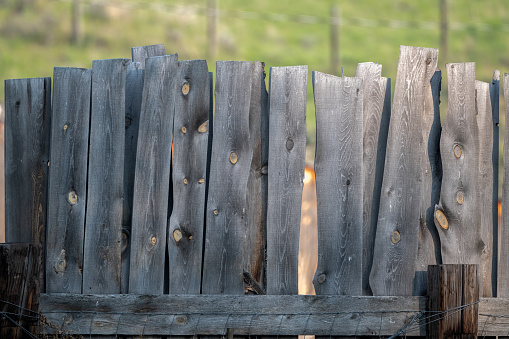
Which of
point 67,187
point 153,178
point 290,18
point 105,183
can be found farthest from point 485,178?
point 290,18

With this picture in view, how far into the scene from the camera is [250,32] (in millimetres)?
24375

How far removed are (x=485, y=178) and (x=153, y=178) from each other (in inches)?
76.7

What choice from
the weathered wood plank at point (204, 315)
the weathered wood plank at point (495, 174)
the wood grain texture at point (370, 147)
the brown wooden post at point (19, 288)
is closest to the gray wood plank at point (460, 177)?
the weathered wood plank at point (495, 174)

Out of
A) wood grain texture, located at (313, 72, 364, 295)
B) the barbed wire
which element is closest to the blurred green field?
the barbed wire

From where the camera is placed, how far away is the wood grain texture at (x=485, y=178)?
136 inches

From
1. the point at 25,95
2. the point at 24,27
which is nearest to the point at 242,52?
the point at 24,27

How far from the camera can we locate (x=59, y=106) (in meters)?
3.36

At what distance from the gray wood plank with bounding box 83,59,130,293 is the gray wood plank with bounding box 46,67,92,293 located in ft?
0.15

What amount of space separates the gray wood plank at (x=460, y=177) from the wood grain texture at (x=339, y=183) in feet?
1.67

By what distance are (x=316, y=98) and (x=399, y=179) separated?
2.19 feet

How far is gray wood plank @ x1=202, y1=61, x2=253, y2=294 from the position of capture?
328 cm

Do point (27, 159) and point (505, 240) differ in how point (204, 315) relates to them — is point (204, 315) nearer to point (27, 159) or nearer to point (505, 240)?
point (27, 159)

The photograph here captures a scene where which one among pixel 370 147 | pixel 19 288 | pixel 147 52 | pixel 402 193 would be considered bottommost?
pixel 19 288

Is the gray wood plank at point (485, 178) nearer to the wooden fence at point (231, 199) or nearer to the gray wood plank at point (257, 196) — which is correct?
the wooden fence at point (231, 199)
